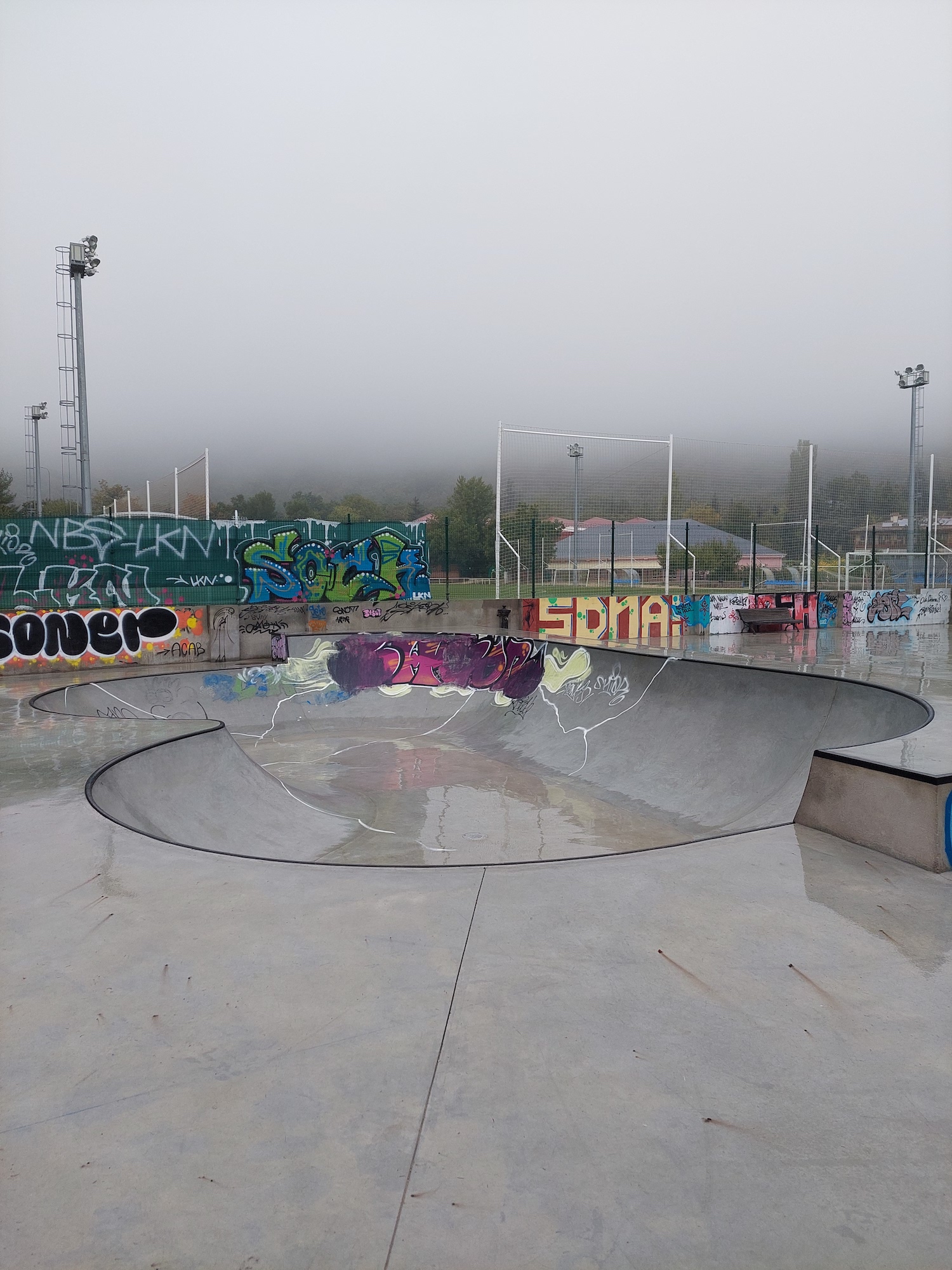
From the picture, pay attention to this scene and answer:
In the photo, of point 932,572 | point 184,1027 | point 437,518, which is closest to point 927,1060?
point 184,1027

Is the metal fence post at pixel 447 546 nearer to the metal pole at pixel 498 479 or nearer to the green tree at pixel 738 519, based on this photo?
the metal pole at pixel 498 479

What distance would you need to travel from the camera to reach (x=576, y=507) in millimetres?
20156

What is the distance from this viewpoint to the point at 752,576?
21.5 meters

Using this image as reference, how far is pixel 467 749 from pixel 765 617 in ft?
36.1

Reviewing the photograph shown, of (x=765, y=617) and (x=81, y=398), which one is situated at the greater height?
(x=81, y=398)

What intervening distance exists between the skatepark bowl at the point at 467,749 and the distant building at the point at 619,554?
5054mm

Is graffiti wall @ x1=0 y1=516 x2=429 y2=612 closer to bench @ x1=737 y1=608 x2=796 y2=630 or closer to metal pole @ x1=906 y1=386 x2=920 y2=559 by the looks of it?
bench @ x1=737 y1=608 x2=796 y2=630

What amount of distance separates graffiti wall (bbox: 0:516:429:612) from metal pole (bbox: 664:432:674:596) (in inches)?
246

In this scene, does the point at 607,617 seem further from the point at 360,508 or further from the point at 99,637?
the point at 360,508

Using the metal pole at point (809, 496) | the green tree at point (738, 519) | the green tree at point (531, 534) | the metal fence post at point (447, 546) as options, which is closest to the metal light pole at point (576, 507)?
the green tree at point (531, 534)

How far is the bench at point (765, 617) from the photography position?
20031 millimetres

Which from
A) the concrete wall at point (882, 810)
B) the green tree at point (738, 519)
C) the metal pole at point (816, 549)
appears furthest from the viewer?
the metal pole at point (816, 549)

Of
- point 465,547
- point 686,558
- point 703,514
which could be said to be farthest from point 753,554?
point 465,547

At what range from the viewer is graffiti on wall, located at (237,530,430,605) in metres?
17.4
